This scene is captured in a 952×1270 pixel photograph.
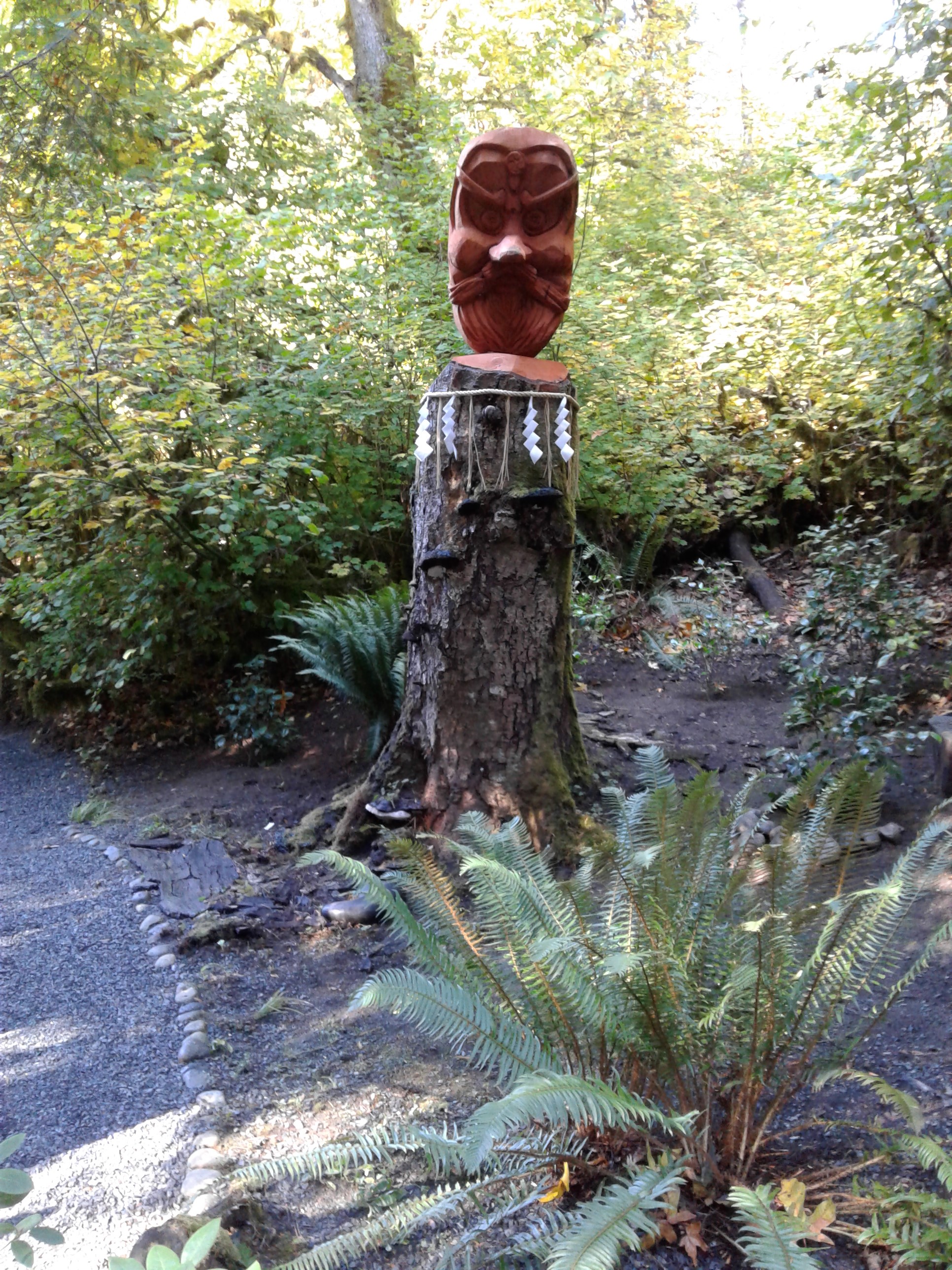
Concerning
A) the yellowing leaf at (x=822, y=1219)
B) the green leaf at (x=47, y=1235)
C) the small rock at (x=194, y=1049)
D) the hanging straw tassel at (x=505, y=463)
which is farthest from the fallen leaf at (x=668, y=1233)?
the hanging straw tassel at (x=505, y=463)

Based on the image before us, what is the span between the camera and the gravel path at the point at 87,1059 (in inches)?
82.9

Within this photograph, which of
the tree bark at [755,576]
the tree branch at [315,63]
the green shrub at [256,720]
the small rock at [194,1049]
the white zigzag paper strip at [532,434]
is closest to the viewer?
the small rock at [194,1049]

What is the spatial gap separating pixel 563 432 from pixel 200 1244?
10.8 feet

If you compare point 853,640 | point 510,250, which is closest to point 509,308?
point 510,250

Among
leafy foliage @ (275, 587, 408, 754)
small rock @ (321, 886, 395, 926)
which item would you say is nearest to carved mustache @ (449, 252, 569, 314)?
leafy foliage @ (275, 587, 408, 754)

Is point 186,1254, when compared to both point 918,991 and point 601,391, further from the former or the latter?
point 601,391

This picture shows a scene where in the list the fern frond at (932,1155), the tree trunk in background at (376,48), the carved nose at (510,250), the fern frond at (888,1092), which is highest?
the tree trunk in background at (376,48)

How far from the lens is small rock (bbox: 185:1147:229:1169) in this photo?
2.21 meters

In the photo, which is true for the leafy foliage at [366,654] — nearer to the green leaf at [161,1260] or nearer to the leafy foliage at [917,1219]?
the leafy foliage at [917,1219]

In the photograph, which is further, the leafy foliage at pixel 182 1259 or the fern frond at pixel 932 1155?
the fern frond at pixel 932 1155

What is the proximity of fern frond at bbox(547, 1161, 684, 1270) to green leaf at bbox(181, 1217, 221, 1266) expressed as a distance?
0.54 m

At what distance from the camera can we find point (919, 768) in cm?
434

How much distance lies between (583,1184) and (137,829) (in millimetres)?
3744

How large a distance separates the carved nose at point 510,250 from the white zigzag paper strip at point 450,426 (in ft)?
2.04
